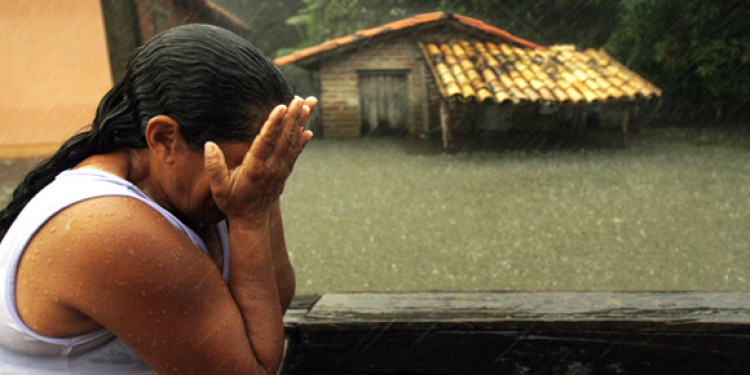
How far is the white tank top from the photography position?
91 centimetres

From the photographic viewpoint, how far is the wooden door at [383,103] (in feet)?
42.0

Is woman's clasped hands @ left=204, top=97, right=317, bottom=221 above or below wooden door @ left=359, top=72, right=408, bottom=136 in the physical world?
above

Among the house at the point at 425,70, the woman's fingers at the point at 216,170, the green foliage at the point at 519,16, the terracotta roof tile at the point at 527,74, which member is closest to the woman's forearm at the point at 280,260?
the woman's fingers at the point at 216,170

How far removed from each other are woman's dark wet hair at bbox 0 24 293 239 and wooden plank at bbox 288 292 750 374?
0.72 metres

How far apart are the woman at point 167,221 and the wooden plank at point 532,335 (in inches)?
18.8

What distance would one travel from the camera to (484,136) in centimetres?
1225

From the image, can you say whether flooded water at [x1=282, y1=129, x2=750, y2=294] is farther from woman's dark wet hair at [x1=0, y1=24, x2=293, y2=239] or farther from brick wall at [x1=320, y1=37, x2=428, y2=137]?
woman's dark wet hair at [x1=0, y1=24, x2=293, y2=239]

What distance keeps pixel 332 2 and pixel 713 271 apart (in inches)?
634

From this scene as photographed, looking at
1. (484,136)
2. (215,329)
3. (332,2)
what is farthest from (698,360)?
(332,2)

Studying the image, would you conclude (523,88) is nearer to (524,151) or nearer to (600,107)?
(524,151)

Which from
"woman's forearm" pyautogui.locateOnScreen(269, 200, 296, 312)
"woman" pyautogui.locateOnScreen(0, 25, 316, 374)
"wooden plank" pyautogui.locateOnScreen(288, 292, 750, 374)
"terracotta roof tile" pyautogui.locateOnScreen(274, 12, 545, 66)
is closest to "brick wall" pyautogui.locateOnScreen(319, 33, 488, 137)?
"terracotta roof tile" pyautogui.locateOnScreen(274, 12, 545, 66)

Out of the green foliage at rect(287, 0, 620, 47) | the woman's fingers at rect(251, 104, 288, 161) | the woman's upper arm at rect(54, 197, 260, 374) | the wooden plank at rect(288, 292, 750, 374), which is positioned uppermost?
the woman's fingers at rect(251, 104, 288, 161)

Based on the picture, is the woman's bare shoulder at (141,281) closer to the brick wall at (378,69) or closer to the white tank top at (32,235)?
the white tank top at (32,235)

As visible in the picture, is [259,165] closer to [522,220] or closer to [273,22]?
[522,220]
